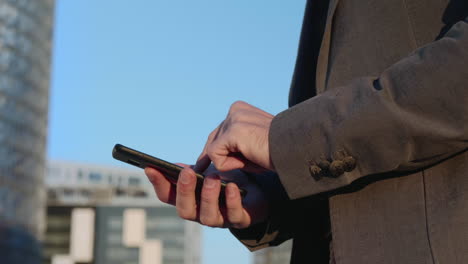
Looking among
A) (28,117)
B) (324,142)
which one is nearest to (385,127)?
(324,142)

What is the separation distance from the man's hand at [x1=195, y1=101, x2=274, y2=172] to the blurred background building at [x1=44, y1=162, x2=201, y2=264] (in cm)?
7994

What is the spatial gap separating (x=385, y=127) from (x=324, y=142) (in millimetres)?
105

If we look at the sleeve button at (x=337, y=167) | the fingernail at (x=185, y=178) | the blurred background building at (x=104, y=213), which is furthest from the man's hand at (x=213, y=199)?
the blurred background building at (x=104, y=213)

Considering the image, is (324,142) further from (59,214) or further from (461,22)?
(59,214)

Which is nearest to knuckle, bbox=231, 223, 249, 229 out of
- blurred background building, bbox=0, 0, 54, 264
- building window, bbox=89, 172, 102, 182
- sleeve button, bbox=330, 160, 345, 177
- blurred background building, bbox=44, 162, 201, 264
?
sleeve button, bbox=330, 160, 345, 177

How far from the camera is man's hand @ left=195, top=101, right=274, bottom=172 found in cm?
123

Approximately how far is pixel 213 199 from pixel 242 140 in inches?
6.8

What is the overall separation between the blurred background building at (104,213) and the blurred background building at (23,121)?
28257mm

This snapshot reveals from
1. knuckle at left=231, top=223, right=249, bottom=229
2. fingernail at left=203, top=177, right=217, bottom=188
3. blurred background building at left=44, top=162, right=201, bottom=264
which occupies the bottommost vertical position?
knuckle at left=231, top=223, right=249, bottom=229

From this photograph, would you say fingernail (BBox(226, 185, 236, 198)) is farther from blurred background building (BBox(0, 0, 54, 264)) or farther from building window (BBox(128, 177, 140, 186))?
building window (BBox(128, 177, 140, 186))

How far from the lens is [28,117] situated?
51.2 metres

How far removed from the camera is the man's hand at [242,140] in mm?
1231

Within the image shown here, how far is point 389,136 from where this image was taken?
113 cm

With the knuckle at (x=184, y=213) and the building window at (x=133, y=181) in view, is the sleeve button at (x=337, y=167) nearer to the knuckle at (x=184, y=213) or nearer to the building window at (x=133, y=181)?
the knuckle at (x=184, y=213)
